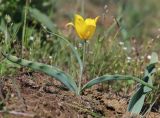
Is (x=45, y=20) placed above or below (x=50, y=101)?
above

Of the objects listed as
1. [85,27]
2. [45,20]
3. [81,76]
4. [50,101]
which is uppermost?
[45,20]

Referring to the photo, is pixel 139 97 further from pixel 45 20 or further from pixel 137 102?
pixel 45 20

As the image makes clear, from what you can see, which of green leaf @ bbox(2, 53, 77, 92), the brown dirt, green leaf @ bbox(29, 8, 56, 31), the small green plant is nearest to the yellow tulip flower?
the small green plant

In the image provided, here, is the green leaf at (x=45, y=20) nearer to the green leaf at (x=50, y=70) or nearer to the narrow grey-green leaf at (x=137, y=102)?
the green leaf at (x=50, y=70)

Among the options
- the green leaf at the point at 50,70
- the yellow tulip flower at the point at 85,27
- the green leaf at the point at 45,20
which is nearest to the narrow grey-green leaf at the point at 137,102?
the green leaf at the point at 50,70

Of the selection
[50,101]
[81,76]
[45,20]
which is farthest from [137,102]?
[45,20]
